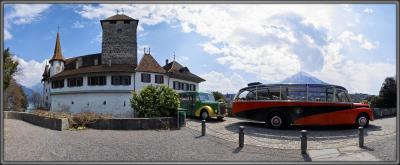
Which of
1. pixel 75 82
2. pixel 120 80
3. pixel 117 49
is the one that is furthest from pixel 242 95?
pixel 75 82

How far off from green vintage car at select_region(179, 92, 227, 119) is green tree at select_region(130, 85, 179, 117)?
3.23 meters

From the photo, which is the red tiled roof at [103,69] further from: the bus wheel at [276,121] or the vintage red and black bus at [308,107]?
the bus wheel at [276,121]

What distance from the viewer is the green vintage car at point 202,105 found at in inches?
802

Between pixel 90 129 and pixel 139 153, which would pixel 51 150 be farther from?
pixel 90 129

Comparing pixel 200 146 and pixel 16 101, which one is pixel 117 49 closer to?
pixel 16 101

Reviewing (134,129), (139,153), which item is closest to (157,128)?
(134,129)

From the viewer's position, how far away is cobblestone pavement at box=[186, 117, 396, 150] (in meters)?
12.0

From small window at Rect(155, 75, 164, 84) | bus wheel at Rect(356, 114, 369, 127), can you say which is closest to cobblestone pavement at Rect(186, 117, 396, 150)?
bus wheel at Rect(356, 114, 369, 127)

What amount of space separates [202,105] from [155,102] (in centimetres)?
399

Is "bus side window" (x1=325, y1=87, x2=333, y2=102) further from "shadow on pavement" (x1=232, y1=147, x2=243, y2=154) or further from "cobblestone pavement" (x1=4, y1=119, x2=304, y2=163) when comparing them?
"shadow on pavement" (x1=232, y1=147, x2=243, y2=154)

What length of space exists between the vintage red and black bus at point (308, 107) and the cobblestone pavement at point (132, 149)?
357cm

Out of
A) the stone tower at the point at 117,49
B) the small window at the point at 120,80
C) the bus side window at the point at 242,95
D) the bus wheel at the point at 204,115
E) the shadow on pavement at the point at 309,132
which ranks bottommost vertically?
the shadow on pavement at the point at 309,132

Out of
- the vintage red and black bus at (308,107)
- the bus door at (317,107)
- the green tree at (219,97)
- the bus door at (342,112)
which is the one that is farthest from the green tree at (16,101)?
the bus door at (342,112)

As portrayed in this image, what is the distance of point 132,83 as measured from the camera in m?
33.8
